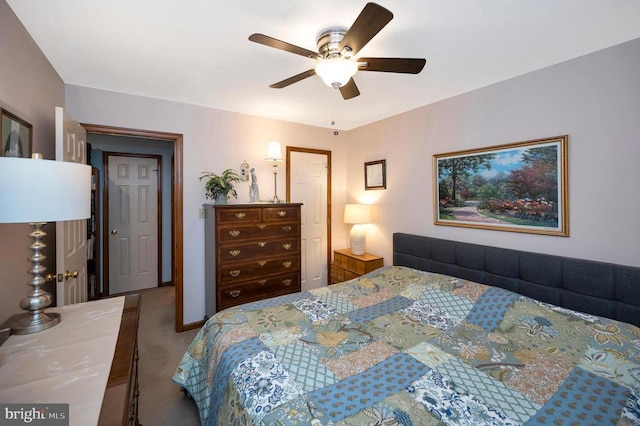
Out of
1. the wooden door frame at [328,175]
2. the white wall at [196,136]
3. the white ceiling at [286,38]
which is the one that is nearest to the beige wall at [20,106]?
the white ceiling at [286,38]

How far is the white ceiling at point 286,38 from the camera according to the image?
1.52 metres

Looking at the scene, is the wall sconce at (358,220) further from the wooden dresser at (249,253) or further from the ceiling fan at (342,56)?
the ceiling fan at (342,56)

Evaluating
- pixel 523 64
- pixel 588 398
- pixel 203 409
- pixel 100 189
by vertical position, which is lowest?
pixel 203 409

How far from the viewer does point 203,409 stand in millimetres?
1629

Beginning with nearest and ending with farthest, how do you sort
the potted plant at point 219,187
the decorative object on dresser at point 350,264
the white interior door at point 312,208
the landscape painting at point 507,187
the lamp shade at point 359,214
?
the landscape painting at point 507,187 → the potted plant at point 219,187 → the decorative object on dresser at point 350,264 → the lamp shade at point 359,214 → the white interior door at point 312,208

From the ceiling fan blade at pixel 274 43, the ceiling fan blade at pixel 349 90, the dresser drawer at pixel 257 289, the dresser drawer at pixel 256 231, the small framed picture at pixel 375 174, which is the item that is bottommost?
the dresser drawer at pixel 257 289

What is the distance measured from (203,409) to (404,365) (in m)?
1.19

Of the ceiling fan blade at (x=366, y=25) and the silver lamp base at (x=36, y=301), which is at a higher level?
the ceiling fan blade at (x=366, y=25)

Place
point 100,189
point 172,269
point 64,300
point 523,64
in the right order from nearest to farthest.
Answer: point 64,300 → point 523,64 → point 100,189 → point 172,269

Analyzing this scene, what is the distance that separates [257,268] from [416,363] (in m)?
2.03

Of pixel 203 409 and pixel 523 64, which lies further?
pixel 523 64

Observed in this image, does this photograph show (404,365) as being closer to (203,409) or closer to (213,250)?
(203,409)

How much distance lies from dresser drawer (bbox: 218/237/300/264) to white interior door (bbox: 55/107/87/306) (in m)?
1.10

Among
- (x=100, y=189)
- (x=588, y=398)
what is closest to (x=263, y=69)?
(x=588, y=398)
